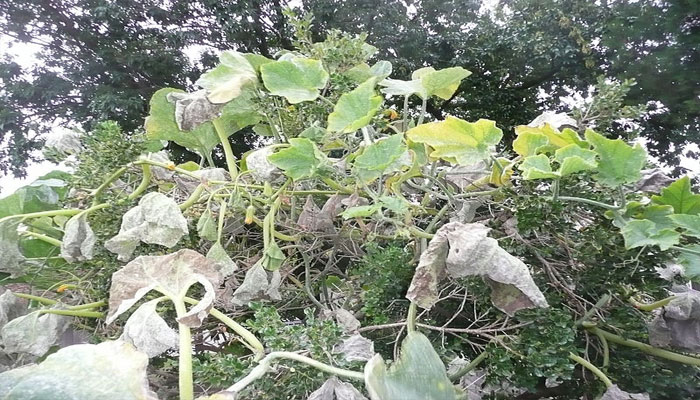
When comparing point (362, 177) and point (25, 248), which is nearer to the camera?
point (362, 177)

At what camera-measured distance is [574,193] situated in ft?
1.01

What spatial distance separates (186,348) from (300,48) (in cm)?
28

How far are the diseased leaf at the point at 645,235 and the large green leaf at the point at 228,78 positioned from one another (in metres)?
0.25

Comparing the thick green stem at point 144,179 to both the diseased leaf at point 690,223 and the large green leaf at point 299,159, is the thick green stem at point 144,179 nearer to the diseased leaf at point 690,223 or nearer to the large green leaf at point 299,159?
the large green leaf at point 299,159

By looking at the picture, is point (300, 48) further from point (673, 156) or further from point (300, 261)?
point (673, 156)

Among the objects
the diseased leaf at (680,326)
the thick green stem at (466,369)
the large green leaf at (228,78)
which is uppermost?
the large green leaf at (228,78)

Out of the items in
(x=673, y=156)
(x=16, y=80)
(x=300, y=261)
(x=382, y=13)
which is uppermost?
(x=16, y=80)

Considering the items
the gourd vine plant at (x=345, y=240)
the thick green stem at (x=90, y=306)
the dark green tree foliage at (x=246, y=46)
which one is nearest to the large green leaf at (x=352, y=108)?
the gourd vine plant at (x=345, y=240)

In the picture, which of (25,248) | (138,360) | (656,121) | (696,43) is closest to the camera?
(138,360)

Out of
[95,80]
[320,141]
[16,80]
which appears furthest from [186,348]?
[16,80]

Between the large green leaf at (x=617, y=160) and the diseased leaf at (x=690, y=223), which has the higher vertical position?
the large green leaf at (x=617, y=160)

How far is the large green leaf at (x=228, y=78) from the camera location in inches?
13.0

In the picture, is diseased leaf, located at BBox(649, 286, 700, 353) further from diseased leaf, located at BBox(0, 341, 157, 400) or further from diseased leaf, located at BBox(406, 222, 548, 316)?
diseased leaf, located at BBox(0, 341, 157, 400)

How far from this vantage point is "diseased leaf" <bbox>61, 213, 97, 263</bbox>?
33 centimetres
